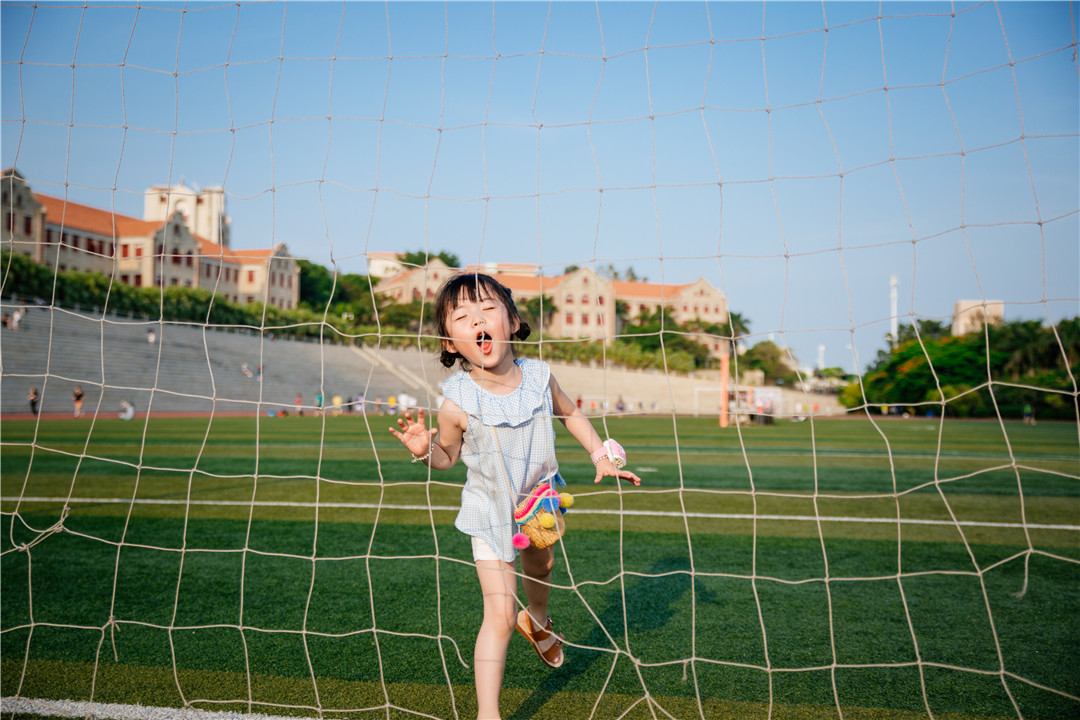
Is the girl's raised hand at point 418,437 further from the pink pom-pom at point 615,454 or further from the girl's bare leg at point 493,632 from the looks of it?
the pink pom-pom at point 615,454

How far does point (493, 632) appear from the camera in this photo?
239 cm

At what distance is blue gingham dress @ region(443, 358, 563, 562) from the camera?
2.54m

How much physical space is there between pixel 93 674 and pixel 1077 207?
12.8ft

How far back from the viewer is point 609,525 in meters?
6.05

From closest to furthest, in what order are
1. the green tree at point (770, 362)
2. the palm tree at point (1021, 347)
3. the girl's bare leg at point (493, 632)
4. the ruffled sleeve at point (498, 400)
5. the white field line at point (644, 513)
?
the girl's bare leg at point (493, 632) → the ruffled sleeve at point (498, 400) → the white field line at point (644, 513) → the palm tree at point (1021, 347) → the green tree at point (770, 362)

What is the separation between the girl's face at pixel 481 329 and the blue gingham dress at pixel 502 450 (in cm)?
11

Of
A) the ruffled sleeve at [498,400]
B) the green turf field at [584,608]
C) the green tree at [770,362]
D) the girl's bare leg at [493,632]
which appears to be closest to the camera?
the girl's bare leg at [493,632]

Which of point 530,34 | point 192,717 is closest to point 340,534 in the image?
point 192,717

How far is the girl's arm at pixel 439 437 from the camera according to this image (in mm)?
2479

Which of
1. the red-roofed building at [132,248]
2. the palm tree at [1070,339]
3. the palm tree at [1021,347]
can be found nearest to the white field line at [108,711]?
the red-roofed building at [132,248]

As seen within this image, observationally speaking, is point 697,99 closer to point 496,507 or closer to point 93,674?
point 496,507

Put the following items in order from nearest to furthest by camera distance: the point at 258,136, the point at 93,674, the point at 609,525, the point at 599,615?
the point at 93,674 < the point at 258,136 < the point at 599,615 < the point at 609,525

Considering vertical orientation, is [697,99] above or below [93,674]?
above

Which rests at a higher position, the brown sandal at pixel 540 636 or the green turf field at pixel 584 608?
the brown sandal at pixel 540 636
